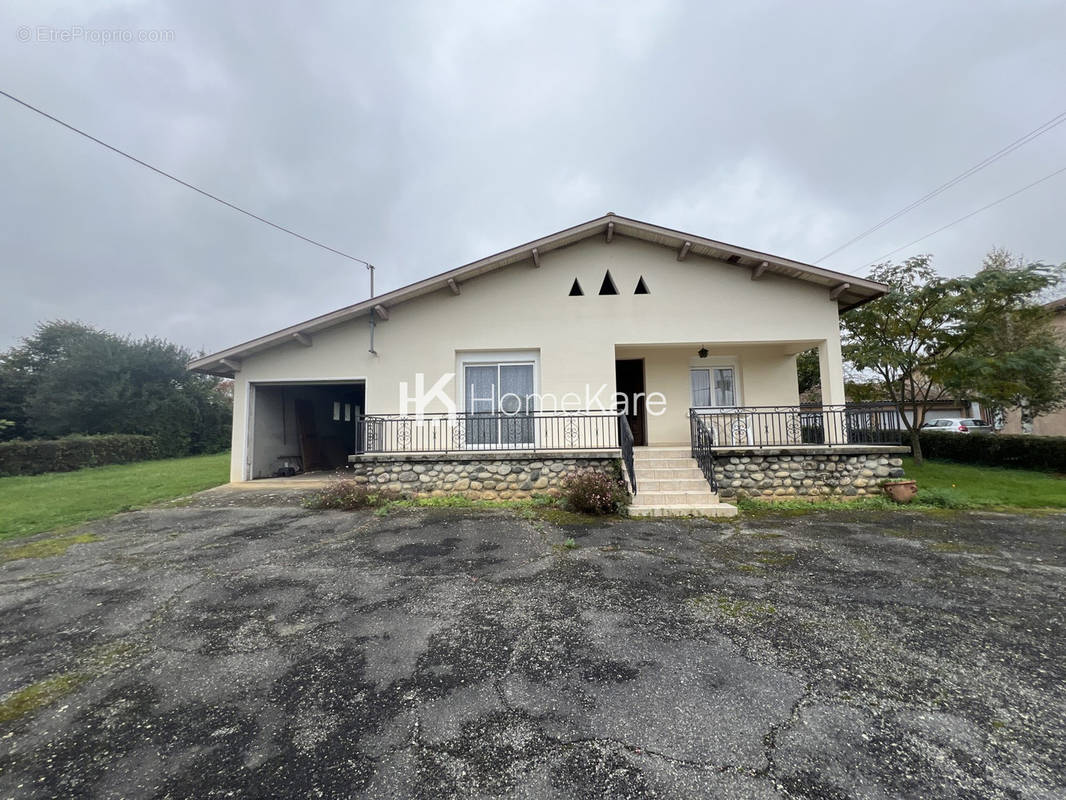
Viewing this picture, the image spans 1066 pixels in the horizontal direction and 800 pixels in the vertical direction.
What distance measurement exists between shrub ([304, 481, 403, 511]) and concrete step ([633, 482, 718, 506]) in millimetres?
4774

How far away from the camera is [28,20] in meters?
7.21

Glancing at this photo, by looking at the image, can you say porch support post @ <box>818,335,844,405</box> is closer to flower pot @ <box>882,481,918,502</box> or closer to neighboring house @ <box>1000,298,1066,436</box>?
flower pot @ <box>882,481,918,502</box>

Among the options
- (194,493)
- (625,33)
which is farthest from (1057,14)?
(194,493)

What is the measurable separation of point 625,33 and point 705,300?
999cm

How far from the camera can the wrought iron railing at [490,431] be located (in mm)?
9062

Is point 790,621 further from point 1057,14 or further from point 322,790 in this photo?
point 1057,14

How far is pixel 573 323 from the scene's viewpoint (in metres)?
9.46

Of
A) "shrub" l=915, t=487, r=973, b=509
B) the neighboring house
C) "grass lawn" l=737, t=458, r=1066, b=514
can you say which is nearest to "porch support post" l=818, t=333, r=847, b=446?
"grass lawn" l=737, t=458, r=1066, b=514

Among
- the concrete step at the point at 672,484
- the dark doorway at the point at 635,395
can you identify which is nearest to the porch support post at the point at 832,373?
the concrete step at the point at 672,484

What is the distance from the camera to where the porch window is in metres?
9.38

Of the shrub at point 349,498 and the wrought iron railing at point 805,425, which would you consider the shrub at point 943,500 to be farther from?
the shrub at point 349,498

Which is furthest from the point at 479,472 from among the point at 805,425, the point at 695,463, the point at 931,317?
the point at 931,317

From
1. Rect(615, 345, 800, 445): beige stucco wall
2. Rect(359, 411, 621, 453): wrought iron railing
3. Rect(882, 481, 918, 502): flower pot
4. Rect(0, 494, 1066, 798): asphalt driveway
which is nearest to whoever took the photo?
Rect(0, 494, 1066, 798): asphalt driveway

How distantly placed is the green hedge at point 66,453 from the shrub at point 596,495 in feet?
64.3
